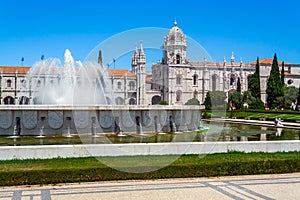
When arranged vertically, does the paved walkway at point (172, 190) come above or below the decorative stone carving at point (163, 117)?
below

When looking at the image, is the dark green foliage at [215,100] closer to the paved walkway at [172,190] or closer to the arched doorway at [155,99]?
the arched doorway at [155,99]

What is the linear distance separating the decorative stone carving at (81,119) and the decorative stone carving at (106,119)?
521 mm

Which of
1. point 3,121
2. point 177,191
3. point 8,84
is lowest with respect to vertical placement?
point 177,191

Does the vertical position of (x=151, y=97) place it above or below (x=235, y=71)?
below

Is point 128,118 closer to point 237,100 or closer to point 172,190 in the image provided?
point 172,190

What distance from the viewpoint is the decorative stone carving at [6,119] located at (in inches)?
519

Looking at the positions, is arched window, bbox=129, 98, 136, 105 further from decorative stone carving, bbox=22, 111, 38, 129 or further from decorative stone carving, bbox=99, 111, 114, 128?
decorative stone carving, bbox=22, 111, 38, 129

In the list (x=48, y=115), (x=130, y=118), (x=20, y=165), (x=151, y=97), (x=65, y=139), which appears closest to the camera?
(x=20, y=165)

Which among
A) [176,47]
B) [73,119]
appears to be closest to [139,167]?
[73,119]

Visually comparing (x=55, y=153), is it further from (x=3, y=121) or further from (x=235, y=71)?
(x=235, y=71)

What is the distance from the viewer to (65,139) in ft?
41.0

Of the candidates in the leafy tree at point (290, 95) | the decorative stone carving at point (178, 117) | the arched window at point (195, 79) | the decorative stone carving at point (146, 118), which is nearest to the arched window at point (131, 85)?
the arched window at point (195, 79)

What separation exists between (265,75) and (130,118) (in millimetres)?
60788

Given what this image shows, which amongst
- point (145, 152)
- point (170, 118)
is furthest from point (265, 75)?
point (145, 152)
